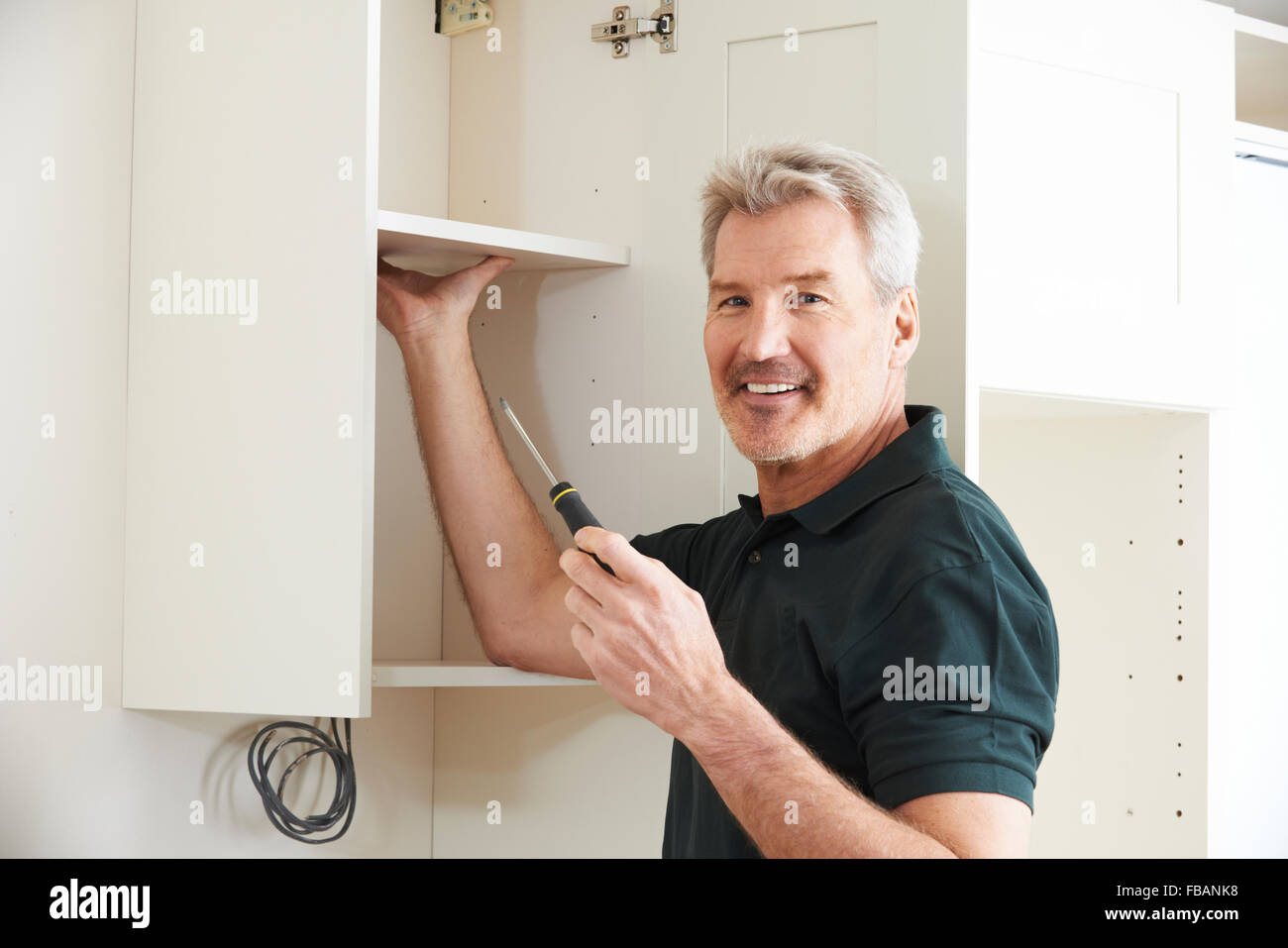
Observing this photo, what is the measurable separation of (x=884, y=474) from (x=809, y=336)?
0.48ft

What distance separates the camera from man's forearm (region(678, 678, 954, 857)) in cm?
83

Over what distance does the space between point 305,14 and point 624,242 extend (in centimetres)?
43

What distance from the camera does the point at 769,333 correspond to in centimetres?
113

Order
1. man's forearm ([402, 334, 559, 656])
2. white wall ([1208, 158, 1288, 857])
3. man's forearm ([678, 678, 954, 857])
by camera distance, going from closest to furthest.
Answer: man's forearm ([678, 678, 954, 857]) → man's forearm ([402, 334, 559, 656]) → white wall ([1208, 158, 1288, 857])

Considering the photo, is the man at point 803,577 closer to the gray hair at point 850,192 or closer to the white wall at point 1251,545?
the gray hair at point 850,192

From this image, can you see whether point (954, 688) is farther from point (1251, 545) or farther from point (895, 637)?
point (1251, 545)

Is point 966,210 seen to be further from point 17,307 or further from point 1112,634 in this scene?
point 17,307

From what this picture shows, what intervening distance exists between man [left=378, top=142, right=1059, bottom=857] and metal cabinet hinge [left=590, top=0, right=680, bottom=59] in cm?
27

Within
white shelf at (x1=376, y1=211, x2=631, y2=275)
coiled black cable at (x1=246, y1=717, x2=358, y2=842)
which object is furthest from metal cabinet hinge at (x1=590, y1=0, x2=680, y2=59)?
→ coiled black cable at (x1=246, y1=717, x2=358, y2=842)

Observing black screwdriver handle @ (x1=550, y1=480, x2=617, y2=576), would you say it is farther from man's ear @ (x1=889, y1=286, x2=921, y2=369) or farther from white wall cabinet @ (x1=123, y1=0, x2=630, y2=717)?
man's ear @ (x1=889, y1=286, x2=921, y2=369)

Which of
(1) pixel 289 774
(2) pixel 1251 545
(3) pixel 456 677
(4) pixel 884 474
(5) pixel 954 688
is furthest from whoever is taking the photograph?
(2) pixel 1251 545

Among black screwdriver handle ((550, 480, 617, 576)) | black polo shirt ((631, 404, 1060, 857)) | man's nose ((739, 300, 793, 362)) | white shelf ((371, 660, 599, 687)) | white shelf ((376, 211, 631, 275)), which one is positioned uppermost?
white shelf ((376, 211, 631, 275))

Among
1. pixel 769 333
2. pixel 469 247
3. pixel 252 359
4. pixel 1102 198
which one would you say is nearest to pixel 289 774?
pixel 252 359
